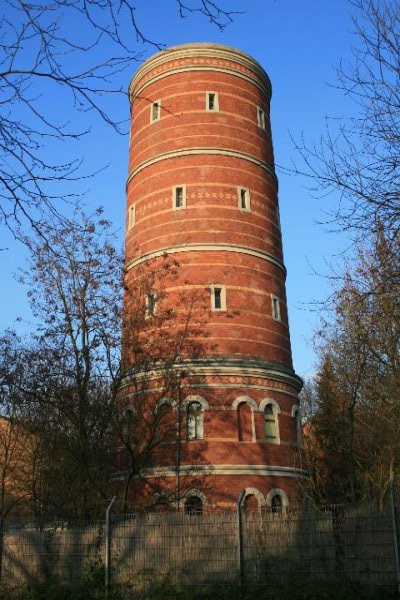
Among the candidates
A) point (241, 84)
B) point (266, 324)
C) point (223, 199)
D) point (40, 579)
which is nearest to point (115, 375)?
point (40, 579)

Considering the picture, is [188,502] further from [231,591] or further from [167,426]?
[231,591]

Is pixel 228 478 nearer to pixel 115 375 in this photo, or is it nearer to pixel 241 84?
pixel 115 375

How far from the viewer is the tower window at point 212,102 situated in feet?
80.9

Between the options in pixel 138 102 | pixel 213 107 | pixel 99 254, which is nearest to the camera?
pixel 99 254

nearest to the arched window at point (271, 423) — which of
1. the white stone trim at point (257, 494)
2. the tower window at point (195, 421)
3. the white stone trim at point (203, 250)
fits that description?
the white stone trim at point (257, 494)

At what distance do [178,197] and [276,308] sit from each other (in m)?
5.79

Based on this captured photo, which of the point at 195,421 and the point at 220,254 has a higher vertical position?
the point at 220,254

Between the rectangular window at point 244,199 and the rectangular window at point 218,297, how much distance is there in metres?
3.61

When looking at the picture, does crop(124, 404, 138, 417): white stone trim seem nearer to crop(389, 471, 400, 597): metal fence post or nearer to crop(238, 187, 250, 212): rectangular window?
crop(238, 187, 250, 212): rectangular window

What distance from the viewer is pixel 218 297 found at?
2159 cm

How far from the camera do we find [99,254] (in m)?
16.5

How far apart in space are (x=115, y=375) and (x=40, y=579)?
18.2ft

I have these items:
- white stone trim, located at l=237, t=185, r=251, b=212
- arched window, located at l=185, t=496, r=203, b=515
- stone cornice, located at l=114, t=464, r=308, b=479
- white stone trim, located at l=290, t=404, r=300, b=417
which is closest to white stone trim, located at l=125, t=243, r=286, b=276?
white stone trim, located at l=237, t=185, r=251, b=212

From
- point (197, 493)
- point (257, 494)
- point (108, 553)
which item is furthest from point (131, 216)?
point (108, 553)
